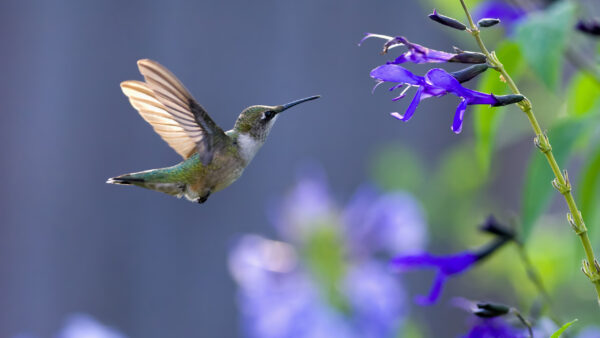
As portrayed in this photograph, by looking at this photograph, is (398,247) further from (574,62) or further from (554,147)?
(554,147)

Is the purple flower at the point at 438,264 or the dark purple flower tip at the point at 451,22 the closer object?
the dark purple flower tip at the point at 451,22

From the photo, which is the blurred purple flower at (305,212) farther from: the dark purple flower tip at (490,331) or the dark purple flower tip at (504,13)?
the dark purple flower tip at (490,331)

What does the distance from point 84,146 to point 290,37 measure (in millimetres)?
907

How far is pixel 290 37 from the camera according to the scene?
3.14 m

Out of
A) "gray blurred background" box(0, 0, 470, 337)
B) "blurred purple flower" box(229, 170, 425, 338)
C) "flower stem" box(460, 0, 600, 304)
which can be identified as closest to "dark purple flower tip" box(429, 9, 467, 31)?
"flower stem" box(460, 0, 600, 304)

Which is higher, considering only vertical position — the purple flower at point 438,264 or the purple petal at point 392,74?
the purple petal at point 392,74

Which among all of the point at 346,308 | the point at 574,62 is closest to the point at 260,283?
the point at 346,308

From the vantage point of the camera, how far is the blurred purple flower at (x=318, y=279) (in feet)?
4.80

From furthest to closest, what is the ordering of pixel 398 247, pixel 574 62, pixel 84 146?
pixel 84 146
pixel 398 247
pixel 574 62

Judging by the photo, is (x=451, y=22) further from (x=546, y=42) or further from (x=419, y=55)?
(x=546, y=42)

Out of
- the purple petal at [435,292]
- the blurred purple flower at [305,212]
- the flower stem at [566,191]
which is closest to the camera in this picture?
the flower stem at [566,191]

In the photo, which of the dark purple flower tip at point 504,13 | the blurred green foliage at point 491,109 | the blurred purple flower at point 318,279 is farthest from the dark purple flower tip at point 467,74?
the blurred purple flower at point 318,279

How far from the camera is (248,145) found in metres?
0.89

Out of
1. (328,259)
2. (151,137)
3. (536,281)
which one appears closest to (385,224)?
(328,259)
